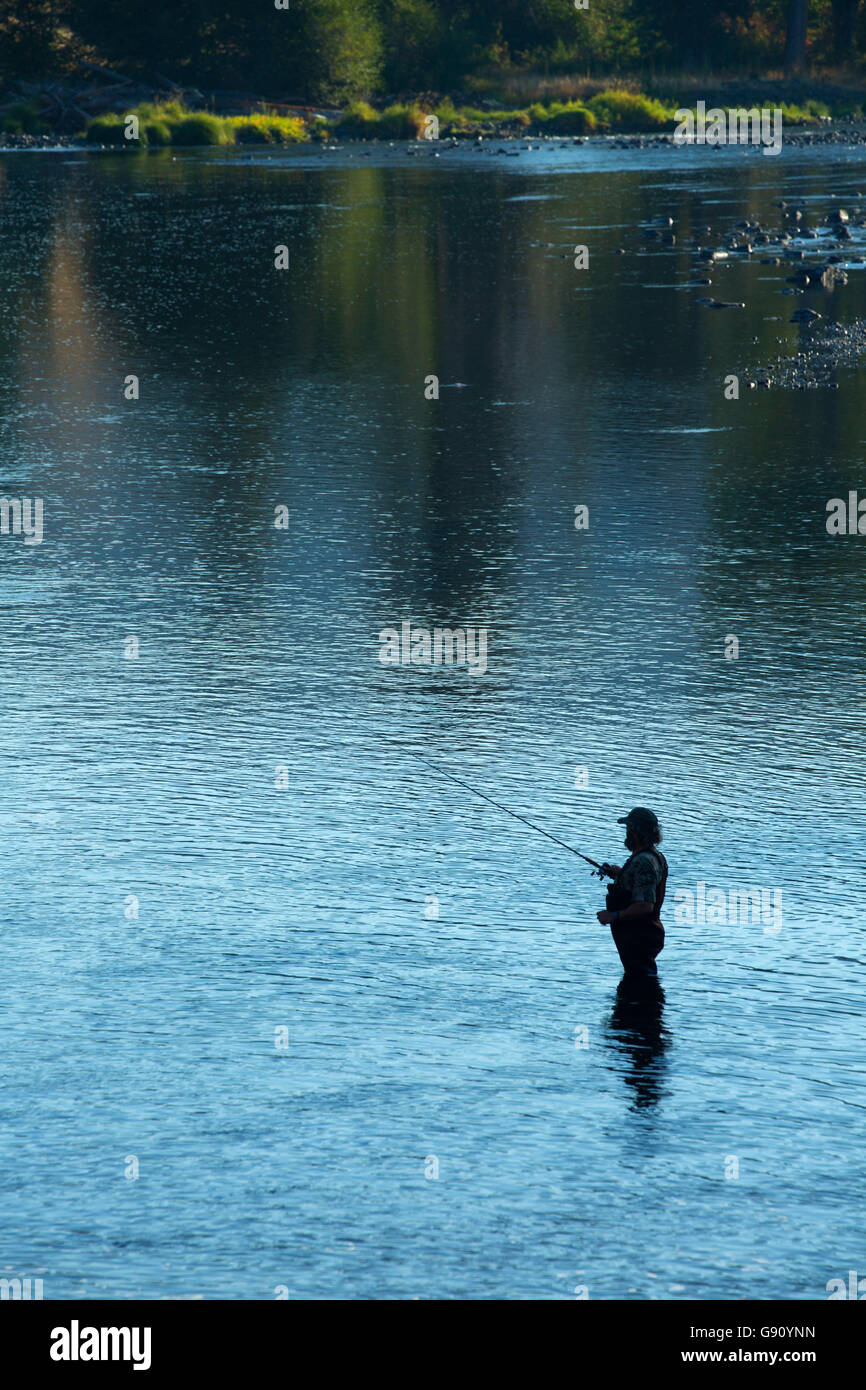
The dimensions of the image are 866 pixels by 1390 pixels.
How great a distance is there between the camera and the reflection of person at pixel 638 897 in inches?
309

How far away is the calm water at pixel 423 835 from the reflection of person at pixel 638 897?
0.27 metres

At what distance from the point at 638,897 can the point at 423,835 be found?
6.80ft

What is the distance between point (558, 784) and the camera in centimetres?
1027

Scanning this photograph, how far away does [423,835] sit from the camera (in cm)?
968

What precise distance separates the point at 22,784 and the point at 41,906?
5.18 ft

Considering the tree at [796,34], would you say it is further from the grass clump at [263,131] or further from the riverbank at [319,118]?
the grass clump at [263,131]
